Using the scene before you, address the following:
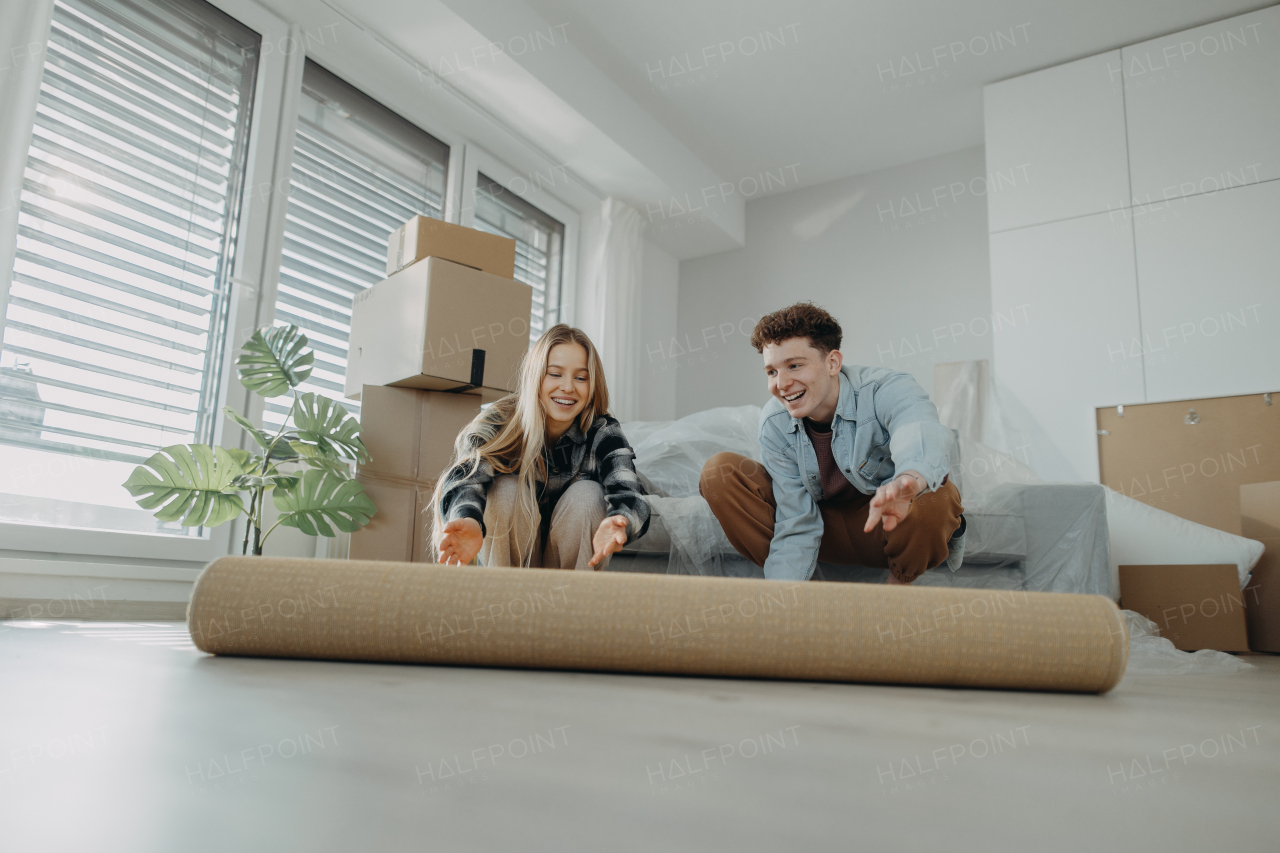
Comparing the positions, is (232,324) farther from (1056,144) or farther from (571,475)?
(1056,144)

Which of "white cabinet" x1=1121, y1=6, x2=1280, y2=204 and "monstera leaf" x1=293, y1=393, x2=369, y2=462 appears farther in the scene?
"white cabinet" x1=1121, y1=6, x2=1280, y2=204

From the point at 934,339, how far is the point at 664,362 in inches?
54.6

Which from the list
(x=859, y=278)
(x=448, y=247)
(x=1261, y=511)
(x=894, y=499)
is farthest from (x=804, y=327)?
(x=859, y=278)

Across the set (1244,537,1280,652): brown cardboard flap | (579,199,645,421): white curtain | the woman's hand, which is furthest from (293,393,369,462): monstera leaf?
(1244,537,1280,652): brown cardboard flap

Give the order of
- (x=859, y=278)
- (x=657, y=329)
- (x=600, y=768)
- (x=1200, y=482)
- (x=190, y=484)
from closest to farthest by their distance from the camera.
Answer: (x=600, y=768) < (x=190, y=484) < (x=1200, y=482) < (x=859, y=278) < (x=657, y=329)

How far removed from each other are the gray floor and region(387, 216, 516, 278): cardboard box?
163 centimetres

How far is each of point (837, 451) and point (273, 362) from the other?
151 centimetres

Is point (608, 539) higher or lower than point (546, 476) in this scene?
lower

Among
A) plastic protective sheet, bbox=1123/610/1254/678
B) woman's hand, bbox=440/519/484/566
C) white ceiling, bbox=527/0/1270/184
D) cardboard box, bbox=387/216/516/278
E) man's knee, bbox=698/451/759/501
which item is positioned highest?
white ceiling, bbox=527/0/1270/184

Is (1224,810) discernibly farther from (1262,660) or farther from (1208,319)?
(1208,319)

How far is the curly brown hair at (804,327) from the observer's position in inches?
60.6

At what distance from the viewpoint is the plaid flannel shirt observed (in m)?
1.42

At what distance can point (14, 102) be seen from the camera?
1825mm

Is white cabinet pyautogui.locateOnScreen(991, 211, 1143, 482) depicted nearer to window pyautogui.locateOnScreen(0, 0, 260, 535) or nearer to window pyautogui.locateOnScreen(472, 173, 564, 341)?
window pyautogui.locateOnScreen(472, 173, 564, 341)
